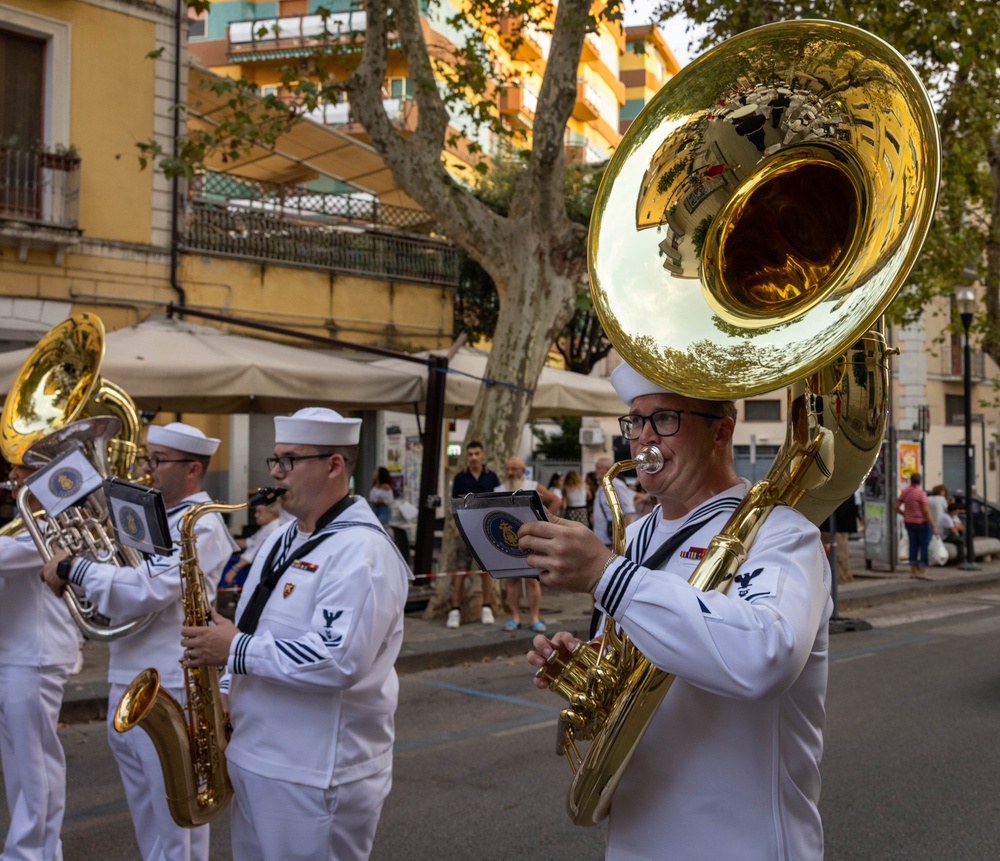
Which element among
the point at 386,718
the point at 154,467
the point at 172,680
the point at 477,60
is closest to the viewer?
the point at 386,718

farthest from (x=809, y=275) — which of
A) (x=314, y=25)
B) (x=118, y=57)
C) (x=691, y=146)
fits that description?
(x=314, y=25)

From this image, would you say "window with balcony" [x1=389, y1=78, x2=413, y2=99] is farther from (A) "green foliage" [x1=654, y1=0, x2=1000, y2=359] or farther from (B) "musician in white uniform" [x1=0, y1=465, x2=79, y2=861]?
(B) "musician in white uniform" [x1=0, y1=465, x2=79, y2=861]

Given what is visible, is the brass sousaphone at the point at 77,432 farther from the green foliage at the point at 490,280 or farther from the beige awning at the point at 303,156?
the green foliage at the point at 490,280

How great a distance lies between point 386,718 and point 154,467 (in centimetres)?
169

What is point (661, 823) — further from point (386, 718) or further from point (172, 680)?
point (172, 680)

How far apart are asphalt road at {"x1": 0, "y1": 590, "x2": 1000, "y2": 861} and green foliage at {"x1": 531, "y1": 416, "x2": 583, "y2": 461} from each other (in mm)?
24471

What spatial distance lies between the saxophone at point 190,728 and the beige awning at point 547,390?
7.63m

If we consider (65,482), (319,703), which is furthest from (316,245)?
(319,703)

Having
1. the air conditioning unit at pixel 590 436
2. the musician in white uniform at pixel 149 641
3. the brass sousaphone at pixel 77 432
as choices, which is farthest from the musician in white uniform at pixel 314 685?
the air conditioning unit at pixel 590 436

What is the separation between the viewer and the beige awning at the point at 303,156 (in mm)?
16797

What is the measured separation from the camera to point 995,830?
511 cm

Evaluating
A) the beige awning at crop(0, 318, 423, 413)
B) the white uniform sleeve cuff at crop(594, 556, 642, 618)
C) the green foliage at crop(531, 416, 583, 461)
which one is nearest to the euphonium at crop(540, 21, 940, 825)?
the white uniform sleeve cuff at crop(594, 556, 642, 618)

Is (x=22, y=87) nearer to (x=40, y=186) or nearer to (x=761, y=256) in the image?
(x=40, y=186)

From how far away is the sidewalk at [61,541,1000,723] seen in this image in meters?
Result: 7.79
